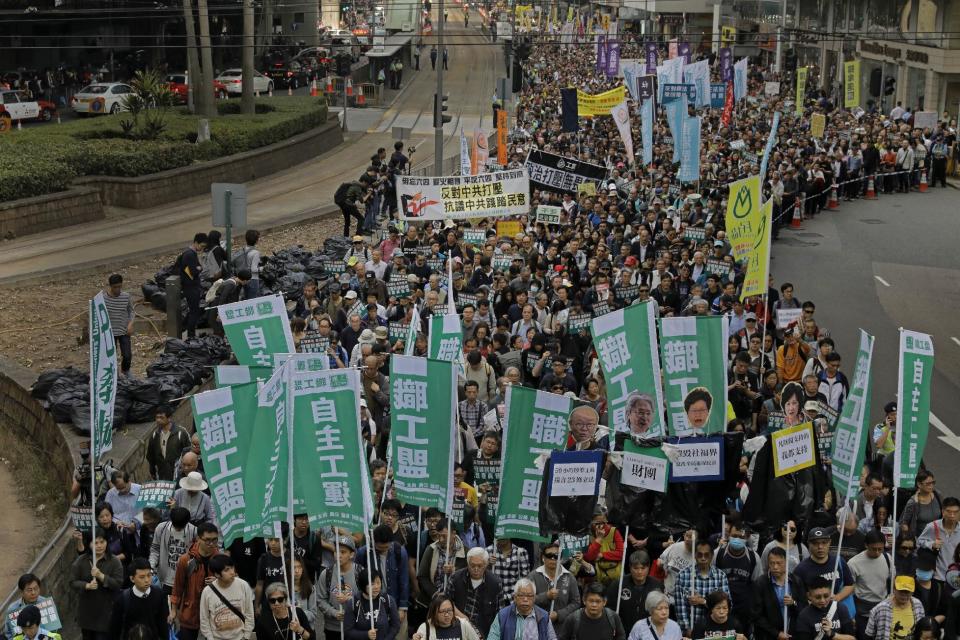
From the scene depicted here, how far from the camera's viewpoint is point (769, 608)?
9859 mm

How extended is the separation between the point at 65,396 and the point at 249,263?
364 centimetres

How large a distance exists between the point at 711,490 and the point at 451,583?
2038mm

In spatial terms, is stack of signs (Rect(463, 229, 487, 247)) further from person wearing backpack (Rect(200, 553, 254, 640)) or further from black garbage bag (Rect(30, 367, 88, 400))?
person wearing backpack (Rect(200, 553, 254, 640))

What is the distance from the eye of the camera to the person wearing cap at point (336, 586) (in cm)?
1003

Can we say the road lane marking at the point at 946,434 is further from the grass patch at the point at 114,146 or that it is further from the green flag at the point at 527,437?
the grass patch at the point at 114,146

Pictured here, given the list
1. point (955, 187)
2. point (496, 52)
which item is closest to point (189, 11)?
point (955, 187)

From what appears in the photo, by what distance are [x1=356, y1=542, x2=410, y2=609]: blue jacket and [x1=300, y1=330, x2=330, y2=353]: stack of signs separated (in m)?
4.79

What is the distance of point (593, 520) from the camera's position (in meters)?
10.4

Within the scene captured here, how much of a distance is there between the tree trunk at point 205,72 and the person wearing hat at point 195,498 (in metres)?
31.4

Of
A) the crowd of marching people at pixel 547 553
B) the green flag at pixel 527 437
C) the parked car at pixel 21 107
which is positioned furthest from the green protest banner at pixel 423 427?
the parked car at pixel 21 107

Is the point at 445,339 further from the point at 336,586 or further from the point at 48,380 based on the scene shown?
the point at 48,380

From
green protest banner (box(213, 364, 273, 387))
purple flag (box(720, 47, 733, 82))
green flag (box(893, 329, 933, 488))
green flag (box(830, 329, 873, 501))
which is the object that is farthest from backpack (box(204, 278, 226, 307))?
purple flag (box(720, 47, 733, 82))

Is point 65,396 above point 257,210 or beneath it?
above

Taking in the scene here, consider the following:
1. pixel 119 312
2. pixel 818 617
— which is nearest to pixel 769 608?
pixel 818 617
